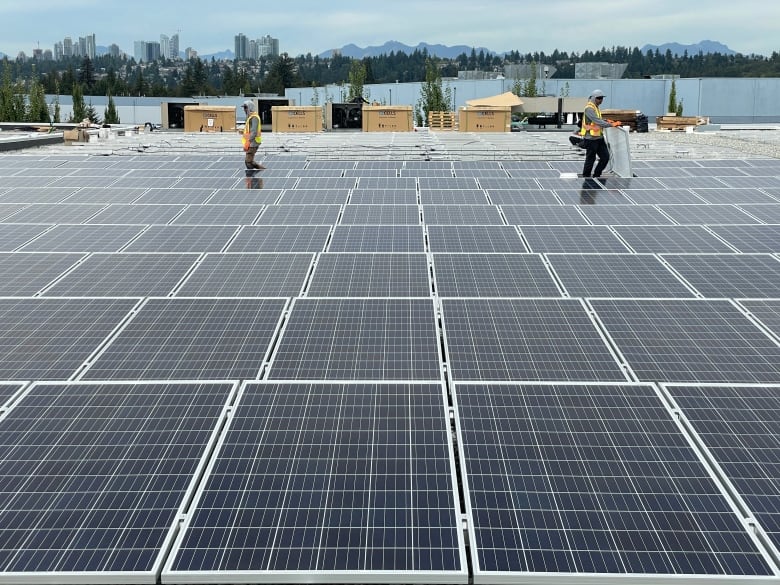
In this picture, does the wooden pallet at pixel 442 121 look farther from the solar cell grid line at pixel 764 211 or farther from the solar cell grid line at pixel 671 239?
the solar cell grid line at pixel 671 239

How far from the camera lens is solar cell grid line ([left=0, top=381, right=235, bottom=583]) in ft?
16.2

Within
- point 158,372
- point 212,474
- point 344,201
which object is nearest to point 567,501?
point 212,474

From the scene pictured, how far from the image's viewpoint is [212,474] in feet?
19.2

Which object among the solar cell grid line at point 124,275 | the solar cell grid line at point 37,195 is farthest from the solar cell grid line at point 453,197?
the solar cell grid line at point 37,195

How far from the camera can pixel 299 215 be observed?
1445 cm

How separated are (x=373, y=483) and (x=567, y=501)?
1.36 m

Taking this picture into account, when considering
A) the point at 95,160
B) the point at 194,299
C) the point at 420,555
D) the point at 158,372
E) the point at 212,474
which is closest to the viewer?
the point at 420,555

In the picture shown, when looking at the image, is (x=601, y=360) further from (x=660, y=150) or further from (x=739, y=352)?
(x=660, y=150)

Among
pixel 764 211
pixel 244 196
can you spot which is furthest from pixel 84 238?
pixel 764 211

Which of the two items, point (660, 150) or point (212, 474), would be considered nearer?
point (212, 474)

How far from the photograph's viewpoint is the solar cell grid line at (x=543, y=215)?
13.8 meters

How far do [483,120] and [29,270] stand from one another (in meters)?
38.2

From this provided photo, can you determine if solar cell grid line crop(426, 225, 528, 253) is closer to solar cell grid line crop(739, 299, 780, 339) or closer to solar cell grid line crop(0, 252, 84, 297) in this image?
solar cell grid line crop(739, 299, 780, 339)

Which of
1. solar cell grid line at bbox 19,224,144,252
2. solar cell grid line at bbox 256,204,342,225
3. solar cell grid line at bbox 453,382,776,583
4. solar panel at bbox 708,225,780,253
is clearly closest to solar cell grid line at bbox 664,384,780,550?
solar cell grid line at bbox 453,382,776,583
